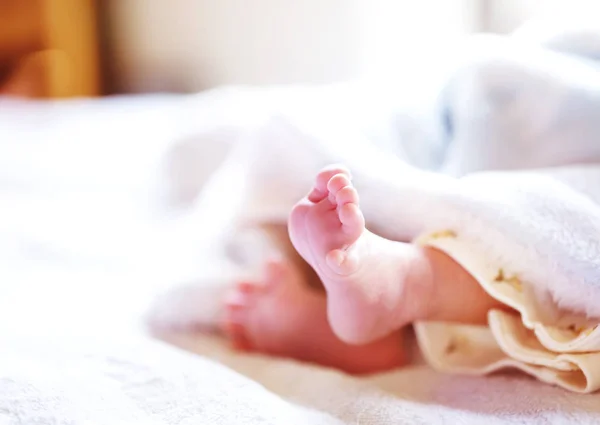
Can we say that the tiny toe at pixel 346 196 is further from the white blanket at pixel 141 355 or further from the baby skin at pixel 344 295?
the white blanket at pixel 141 355

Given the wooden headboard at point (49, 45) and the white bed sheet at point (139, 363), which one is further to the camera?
the wooden headboard at point (49, 45)

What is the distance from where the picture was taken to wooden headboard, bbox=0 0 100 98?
2.46 meters

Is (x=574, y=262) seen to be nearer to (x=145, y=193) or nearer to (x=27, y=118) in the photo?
(x=145, y=193)

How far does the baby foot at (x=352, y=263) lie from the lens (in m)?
0.43

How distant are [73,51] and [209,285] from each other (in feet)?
7.28

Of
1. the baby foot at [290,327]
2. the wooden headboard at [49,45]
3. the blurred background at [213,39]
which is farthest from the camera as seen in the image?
the wooden headboard at [49,45]

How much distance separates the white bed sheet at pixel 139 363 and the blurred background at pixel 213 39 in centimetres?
88

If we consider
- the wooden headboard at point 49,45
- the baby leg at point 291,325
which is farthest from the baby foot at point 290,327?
the wooden headboard at point 49,45

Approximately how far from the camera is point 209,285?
0.63 m

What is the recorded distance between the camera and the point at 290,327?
1.85ft

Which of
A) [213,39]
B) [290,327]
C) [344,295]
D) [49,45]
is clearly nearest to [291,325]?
[290,327]

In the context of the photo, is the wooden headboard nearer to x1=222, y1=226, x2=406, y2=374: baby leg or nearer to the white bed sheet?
the white bed sheet

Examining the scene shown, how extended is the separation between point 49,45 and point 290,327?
7.57 feet

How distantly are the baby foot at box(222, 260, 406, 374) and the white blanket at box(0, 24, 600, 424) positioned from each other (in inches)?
0.9
